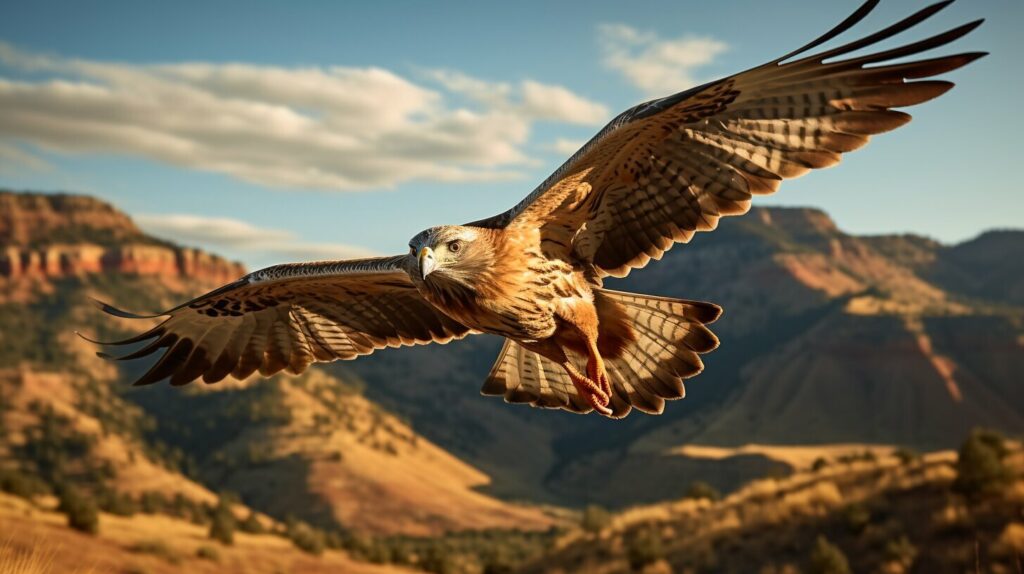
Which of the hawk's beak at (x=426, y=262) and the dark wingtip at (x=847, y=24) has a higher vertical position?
the dark wingtip at (x=847, y=24)

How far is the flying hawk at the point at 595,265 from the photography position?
20.9 ft

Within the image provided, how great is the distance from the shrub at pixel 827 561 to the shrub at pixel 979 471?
3.23 metres

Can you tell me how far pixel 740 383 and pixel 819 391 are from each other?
12564mm

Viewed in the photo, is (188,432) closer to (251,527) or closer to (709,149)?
(251,527)

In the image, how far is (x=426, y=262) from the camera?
6.27 meters

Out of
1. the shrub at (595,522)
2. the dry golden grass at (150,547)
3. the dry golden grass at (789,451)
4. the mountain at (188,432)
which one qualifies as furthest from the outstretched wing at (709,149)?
the dry golden grass at (789,451)

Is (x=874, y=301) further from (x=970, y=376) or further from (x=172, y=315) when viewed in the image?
(x=172, y=315)

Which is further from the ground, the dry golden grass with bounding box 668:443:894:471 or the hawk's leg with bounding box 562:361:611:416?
the hawk's leg with bounding box 562:361:611:416

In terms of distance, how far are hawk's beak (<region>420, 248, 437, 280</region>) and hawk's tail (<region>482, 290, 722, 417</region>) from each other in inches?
77.1

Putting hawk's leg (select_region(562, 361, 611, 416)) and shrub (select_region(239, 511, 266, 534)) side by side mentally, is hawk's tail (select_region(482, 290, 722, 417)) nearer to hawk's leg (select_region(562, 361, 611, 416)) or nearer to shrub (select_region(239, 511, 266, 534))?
hawk's leg (select_region(562, 361, 611, 416))

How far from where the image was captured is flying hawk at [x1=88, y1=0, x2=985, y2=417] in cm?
636

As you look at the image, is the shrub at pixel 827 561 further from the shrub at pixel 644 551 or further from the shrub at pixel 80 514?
the shrub at pixel 80 514

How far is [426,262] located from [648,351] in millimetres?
2693

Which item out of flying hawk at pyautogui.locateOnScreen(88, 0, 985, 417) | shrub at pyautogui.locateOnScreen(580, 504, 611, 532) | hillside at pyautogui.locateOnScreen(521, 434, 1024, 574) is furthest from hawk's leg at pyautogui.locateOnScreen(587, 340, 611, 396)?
shrub at pyautogui.locateOnScreen(580, 504, 611, 532)
